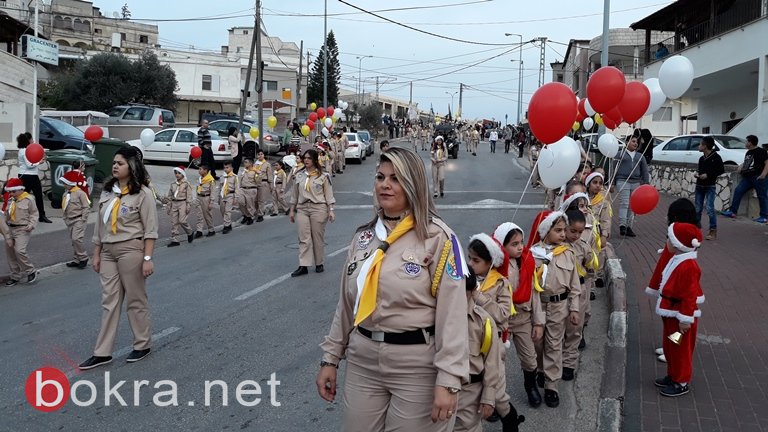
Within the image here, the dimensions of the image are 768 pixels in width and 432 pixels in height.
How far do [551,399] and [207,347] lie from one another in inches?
127

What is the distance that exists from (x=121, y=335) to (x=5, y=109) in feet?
42.8

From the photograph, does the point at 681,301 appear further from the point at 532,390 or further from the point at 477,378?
the point at 477,378

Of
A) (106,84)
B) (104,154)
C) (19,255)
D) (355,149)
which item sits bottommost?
(19,255)

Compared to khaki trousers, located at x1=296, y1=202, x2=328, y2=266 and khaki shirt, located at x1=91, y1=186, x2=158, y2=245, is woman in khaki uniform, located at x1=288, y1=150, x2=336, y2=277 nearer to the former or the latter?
khaki trousers, located at x1=296, y1=202, x2=328, y2=266

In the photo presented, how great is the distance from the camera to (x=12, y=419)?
472 centimetres

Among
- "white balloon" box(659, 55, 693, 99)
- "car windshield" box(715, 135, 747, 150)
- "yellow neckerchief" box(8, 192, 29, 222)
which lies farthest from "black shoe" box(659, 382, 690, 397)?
"car windshield" box(715, 135, 747, 150)

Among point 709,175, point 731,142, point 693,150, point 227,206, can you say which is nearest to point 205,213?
point 227,206

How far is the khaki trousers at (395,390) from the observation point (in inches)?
114

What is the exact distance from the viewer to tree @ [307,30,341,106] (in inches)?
2938

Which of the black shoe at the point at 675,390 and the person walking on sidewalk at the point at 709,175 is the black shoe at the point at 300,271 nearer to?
the black shoe at the point at 675,390

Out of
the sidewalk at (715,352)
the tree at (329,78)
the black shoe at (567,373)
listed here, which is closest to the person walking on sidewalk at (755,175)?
the sidewalk at (715,352)

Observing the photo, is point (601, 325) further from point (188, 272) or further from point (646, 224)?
point (646, 224)

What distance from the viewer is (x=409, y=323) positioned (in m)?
2.90

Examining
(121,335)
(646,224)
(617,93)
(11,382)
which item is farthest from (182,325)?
(646,224)
